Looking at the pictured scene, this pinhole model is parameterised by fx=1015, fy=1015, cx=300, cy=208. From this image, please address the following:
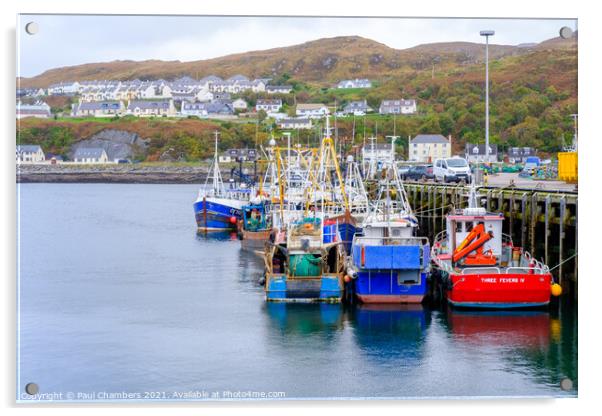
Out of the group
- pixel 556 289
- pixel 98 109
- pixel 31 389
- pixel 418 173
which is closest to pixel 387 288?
pixel 556 289

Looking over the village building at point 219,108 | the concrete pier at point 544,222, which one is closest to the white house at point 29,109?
the concrete pier at point 544,222

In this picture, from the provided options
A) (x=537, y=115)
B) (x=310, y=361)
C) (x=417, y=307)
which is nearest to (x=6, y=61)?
(x=310, y=361)

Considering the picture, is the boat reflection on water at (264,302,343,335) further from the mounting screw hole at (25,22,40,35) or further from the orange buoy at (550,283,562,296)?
the mounting screw hole at (25,22,40,35)

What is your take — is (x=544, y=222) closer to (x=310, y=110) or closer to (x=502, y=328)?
(x=502, y=328)

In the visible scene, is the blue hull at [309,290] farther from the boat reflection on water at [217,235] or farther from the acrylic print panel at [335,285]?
the boat reflection on water at [217,235]

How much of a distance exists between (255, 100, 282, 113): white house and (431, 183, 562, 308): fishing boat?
6551cm

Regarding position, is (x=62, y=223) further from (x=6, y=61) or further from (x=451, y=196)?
(x=6, y=61)

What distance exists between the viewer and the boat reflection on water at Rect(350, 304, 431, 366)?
20062 millimetres

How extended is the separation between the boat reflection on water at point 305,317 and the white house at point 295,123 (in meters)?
43.4

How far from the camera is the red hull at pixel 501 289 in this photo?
23.5m

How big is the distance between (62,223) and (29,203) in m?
17.5

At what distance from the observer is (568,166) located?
92.1 feet

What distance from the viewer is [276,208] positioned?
42.7 m

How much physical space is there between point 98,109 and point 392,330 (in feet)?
186
